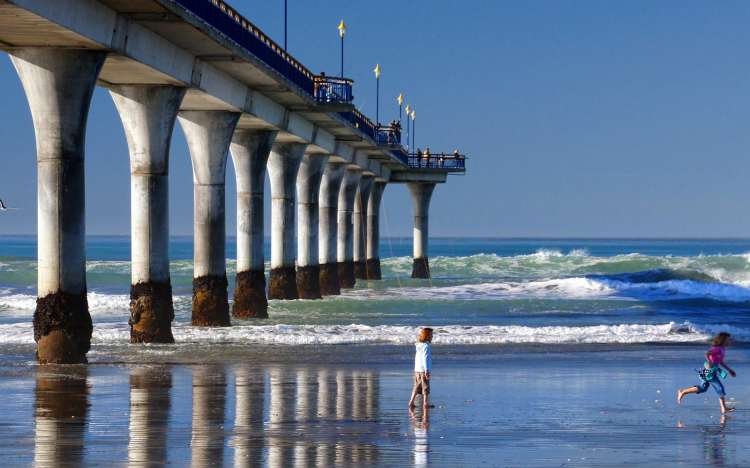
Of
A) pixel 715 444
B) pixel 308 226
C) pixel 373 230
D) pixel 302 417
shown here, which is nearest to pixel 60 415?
pixel 302 417

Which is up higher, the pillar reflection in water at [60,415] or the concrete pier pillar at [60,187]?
the concrete pier pillar at [60,187]

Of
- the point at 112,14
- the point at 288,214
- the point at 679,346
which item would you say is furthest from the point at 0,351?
the point at 288,214

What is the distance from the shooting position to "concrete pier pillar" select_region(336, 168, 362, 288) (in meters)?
84.4

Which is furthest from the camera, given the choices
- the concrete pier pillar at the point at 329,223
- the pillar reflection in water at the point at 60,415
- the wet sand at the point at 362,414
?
the concrete pier pillar at the point at 329,223

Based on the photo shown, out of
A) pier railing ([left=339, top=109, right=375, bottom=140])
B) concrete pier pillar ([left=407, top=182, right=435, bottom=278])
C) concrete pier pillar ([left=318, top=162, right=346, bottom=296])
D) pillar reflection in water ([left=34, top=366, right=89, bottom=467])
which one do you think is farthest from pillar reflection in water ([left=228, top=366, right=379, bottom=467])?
concrete pier pillar ([left=407, top=182, right=435, bottom=278])

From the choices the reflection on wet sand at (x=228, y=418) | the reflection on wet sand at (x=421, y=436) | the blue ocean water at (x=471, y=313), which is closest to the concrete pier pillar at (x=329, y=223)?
the blue ocean water at (x=471, y=313)

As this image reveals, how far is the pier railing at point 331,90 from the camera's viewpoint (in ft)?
171

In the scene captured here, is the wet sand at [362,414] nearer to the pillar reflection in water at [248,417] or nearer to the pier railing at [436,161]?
the pillar reflection in water at [248,417]

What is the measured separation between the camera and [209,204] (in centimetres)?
4306

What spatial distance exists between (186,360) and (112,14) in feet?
23.1

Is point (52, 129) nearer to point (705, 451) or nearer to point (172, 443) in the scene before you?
point (172, 443)

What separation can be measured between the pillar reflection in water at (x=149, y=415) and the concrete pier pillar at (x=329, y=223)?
162ft

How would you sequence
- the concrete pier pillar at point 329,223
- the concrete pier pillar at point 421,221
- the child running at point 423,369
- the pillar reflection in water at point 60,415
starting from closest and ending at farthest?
the pillar reflection in water at point 60,415 → the child running at point 423,369 → the concrete pier pillar at point 329,223 → the concrete pier pillar at point 421,221

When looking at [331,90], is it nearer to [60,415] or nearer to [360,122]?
[360,122]
